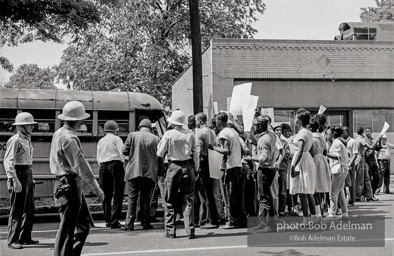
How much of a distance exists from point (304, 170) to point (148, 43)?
81.0ft

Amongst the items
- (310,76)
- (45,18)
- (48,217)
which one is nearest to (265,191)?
(48,217)

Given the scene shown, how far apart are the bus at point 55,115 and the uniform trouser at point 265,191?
5.22 m

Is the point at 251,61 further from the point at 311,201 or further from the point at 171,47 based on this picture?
the point at 311,201

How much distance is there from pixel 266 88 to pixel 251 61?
1.30 meters

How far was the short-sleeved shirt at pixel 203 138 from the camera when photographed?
32.8 ft

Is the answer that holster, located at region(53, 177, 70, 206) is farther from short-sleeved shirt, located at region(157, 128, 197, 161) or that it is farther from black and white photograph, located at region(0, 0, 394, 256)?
short-sleeved shirt, located at region(157, 128, 197, 161)

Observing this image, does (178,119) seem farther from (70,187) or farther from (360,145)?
(360,145)

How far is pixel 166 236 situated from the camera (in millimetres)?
9109

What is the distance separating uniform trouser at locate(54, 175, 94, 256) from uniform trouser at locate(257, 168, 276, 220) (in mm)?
3455

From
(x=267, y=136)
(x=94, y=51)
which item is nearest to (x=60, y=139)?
(x=267, y=136)

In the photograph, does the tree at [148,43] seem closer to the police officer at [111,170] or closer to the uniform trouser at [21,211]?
the police officer at [111,170]

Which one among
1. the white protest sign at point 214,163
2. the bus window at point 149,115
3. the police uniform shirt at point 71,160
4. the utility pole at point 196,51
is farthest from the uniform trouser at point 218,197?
the utility pole at point 196,51

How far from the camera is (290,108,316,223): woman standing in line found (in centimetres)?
916

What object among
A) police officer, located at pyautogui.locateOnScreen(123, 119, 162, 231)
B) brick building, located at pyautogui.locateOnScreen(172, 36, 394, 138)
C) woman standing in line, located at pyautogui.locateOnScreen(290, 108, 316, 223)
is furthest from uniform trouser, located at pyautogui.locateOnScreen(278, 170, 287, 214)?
brick building, located at pyautogui.locateOnScreen(172, 36, 394, 138)
